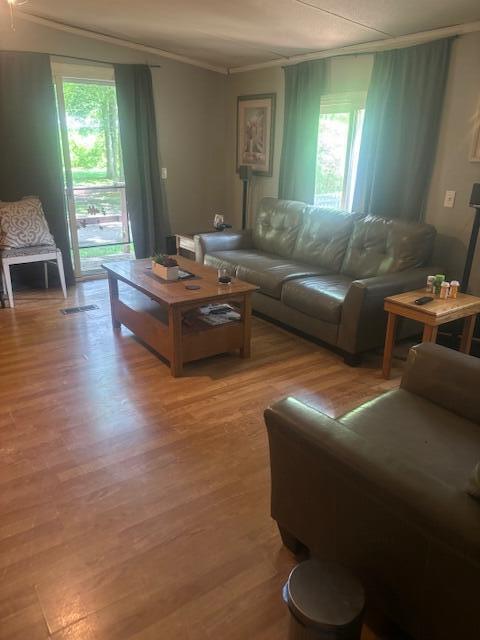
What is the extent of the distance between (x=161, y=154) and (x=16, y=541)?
447 cm

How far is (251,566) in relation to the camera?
1678mm

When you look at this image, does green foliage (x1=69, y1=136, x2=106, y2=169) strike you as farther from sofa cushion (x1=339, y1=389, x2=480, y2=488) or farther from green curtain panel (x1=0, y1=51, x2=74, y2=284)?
sofa cushion (x1=339, y1=389, x2=480, y2=488)

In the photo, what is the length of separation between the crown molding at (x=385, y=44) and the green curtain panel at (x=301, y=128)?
0.07 metres

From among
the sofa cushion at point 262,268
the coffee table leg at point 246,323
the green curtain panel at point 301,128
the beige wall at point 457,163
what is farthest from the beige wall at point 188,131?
the beige wall at point 457,163

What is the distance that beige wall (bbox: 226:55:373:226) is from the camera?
4020 mm

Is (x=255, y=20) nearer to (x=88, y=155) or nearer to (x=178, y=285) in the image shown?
A: (x=178, y=285)

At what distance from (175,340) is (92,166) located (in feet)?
9.40

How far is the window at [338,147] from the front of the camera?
4.20 meters

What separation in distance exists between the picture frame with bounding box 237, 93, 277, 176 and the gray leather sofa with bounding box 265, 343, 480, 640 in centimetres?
384

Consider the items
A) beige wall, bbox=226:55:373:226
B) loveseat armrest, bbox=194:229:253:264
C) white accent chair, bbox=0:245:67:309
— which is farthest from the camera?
loveseat armrest, bbox=194:229:253:264

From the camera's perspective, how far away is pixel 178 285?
10.5 ft

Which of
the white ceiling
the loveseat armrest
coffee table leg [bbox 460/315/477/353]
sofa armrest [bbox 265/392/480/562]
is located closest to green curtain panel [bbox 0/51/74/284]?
the white ceiling

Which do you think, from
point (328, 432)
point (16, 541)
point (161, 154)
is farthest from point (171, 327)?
point (161, 154)

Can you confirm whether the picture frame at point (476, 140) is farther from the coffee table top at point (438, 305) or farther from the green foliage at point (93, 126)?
the green foliage at point (93, 126)
